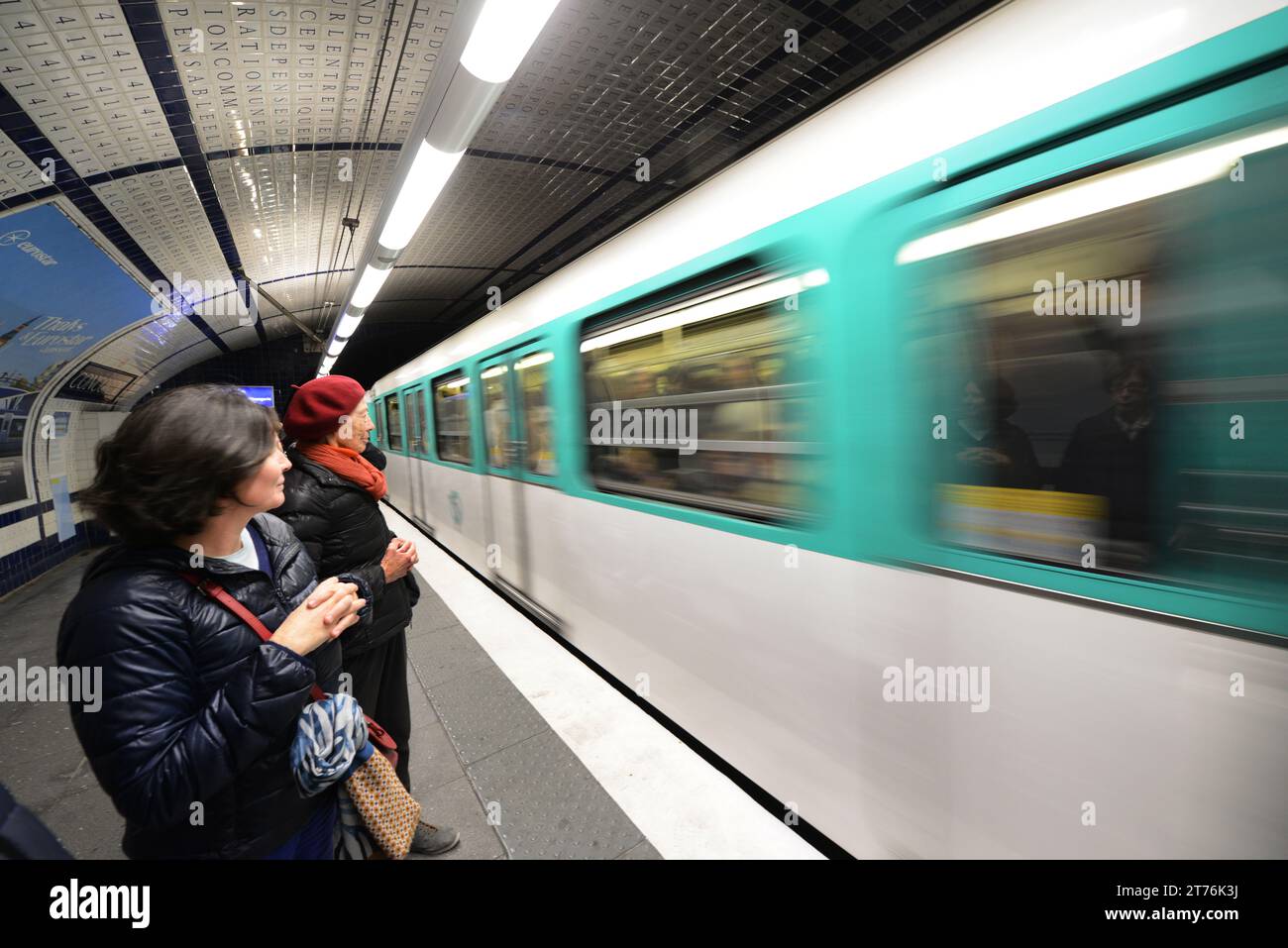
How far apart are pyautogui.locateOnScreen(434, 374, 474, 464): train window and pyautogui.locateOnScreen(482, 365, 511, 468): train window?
53 cm

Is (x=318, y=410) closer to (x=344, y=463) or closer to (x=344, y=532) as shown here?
(x=344, y=463)

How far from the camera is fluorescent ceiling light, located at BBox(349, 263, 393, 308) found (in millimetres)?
5207

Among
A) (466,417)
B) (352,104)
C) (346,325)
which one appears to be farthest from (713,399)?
(346,325)

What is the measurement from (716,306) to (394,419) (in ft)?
26.4

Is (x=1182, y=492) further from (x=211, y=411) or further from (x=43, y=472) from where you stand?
(x=43, y=472)

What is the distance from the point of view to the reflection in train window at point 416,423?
725cm

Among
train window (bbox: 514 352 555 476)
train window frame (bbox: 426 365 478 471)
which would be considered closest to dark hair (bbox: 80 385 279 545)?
train window (bbox: 514 352 555 476)

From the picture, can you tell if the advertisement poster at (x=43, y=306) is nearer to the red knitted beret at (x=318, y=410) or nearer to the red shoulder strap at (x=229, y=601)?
the red knitted beret at (x=318, y=410)

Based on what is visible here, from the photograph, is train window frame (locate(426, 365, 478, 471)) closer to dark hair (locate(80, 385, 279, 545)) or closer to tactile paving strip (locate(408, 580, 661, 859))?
tactile paving strip (locate(408, 580, 661, 859))

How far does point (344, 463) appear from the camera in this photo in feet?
6.32

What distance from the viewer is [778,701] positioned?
6.79ft

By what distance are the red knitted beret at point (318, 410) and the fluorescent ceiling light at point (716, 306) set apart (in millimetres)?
1305

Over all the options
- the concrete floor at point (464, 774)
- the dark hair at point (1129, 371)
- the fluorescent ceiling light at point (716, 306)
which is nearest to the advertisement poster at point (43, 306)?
the concrete floor at point (464, 774)

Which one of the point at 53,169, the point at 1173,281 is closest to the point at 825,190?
the point at 1173,281
